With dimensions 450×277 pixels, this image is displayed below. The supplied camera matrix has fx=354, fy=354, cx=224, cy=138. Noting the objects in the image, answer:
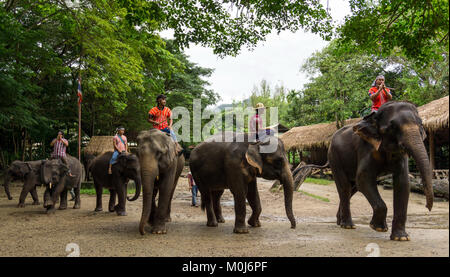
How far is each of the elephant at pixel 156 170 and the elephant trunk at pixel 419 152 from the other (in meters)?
4.58

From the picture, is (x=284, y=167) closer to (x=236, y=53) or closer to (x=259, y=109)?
(x=259, y=109)

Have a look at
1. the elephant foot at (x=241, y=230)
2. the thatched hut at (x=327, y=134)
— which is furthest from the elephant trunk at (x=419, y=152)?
the thatched hut at (x=327, y=134)

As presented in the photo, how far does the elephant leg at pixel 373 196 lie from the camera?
6250mm

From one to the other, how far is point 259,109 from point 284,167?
1.76 metres

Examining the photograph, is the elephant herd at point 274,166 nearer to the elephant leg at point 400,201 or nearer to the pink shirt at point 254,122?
the elephant leg at point 400,201

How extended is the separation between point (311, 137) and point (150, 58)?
14.3m

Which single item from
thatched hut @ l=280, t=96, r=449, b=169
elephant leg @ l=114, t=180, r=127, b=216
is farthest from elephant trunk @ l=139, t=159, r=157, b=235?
thatched hut @ l=280, t=96, r=449, b=169

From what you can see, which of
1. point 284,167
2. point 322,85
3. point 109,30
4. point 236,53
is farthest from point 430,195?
point 322,85

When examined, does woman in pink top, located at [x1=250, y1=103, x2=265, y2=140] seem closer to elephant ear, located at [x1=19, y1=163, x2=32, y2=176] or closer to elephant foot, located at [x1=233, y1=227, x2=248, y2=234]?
elephant foot, located at [x1=233, y1=227, x2=248, y2=234]

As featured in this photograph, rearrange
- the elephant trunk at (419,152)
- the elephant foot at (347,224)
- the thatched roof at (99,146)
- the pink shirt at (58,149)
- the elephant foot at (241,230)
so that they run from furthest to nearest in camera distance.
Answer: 1. the thatched roof at (99,146)
2. the pink shirt at (58,149)
3. the elephant foot at (347,224)
4. the elephant foot at (241,230)
5. the elephant trunk at (419,152)

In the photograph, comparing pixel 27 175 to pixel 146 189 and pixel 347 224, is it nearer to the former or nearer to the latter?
pixel 146 189

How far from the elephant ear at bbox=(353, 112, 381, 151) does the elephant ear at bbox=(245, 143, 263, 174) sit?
2.12 m

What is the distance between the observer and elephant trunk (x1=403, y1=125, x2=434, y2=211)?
490cm

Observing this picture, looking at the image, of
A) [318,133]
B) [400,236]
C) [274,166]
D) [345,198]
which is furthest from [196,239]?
[318,133]
